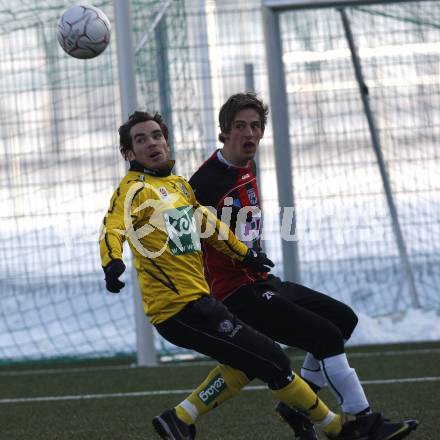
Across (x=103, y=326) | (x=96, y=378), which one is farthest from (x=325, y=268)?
(x=96, y=378)

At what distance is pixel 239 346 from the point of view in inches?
180

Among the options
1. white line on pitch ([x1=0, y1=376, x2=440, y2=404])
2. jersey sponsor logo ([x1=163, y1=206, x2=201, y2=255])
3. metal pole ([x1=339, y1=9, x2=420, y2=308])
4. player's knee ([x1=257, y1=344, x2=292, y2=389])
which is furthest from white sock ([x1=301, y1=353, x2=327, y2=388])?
metal pole ([x1=339, y1=9, x2=420, y2=308])

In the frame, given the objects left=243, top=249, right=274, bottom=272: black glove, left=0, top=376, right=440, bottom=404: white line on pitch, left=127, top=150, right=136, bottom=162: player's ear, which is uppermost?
left=127, top=150, right=136, bottom=162: player's ear

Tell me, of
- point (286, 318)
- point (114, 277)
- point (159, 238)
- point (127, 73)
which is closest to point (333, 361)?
point (286, 318)

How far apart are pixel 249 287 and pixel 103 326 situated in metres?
4.94

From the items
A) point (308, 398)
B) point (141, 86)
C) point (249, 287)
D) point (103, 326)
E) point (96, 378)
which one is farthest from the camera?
point (103, 326)

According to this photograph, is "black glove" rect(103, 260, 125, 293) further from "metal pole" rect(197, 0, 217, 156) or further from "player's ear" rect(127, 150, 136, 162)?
"metal pole" rect(197, 0, 217, 156)

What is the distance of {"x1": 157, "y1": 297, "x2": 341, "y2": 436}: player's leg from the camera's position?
457 centimetres

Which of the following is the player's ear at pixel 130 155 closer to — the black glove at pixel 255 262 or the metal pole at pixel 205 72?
the black glove at pixel 255 262

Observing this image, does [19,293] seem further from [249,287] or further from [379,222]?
[249,287]

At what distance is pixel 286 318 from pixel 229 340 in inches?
15.8

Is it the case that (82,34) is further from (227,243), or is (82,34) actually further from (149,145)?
(227,243)

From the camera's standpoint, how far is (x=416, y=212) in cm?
989

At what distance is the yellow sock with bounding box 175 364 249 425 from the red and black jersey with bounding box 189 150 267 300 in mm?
380
